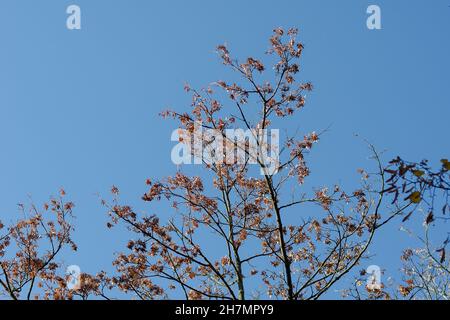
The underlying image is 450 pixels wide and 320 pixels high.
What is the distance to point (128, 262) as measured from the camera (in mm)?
12930

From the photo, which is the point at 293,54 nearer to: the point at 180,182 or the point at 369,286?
the point at 180,182

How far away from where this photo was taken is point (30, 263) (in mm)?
13547
